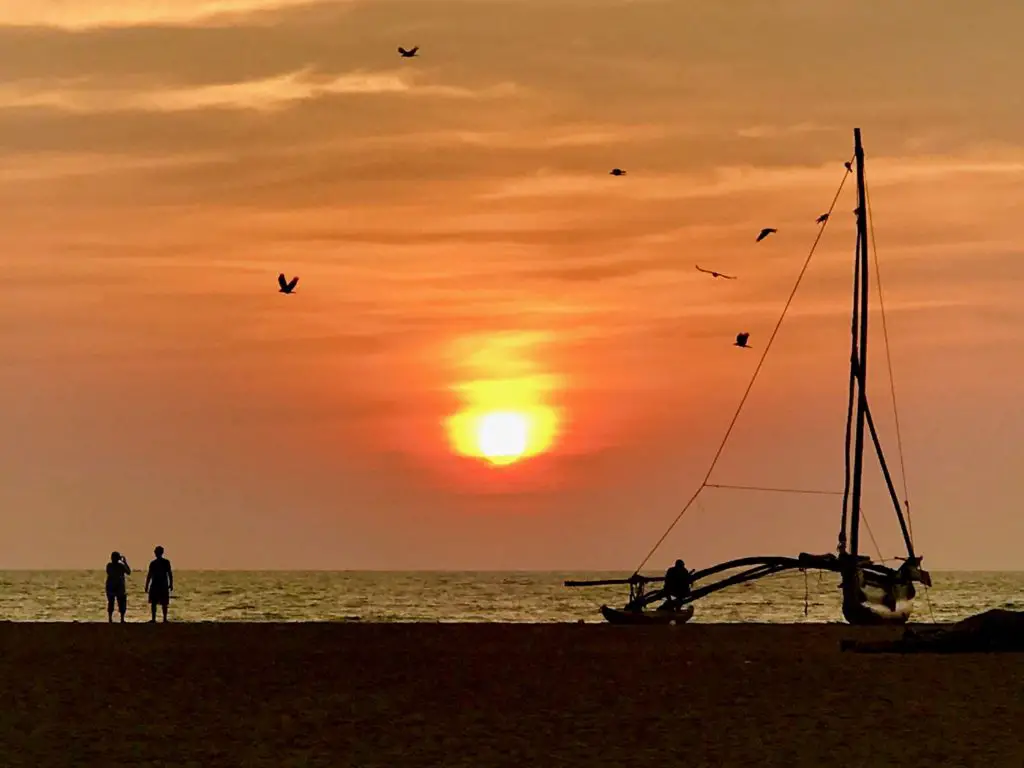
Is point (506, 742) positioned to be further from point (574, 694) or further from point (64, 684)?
point (64, 684)

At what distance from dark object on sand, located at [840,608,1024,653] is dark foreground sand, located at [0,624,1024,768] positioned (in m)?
1.00

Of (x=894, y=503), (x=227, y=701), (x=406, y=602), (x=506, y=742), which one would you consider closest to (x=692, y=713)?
(x=506, y=742)

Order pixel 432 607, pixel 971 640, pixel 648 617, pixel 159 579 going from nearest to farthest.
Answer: pixel 971 640 < pixel 159 579 < pixel 648 617 < pixel 432 607

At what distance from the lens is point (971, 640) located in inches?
1342

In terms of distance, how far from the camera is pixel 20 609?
9338cm

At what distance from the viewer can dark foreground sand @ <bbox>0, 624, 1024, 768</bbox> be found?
61.1 feet

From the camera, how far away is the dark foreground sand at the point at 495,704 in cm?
1862

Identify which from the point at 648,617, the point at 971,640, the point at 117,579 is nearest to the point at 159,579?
the point at 117,579

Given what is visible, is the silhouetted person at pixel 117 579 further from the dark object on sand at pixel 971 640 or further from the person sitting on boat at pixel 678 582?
the dark object on sand at pixel 971 640

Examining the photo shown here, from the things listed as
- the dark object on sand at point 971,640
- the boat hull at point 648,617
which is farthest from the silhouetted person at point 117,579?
the dark object on sand at point 971,640

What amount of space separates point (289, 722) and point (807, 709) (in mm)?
6883

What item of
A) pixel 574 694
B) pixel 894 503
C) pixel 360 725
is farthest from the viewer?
pixel 894 503

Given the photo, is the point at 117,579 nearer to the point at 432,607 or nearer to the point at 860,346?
the point at 860,346

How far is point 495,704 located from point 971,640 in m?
13.9
